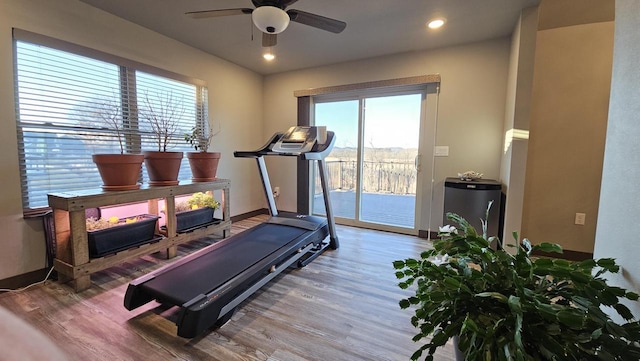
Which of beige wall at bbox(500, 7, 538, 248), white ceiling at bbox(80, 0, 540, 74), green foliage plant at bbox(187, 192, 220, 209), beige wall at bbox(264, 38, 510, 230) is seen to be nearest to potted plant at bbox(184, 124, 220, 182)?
green foliage plant at bbox(187, 192, 220, 209)

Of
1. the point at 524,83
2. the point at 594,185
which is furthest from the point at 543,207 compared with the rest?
the point at 524,83

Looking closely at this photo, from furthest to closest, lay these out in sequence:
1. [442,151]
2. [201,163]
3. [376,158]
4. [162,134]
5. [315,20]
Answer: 1. [376,158]
2. [442,151]
3. [201,163]
4. [162,134]
5. [315,20]

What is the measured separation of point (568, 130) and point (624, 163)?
2.44 m

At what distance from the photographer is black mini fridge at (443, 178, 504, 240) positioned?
291 cm

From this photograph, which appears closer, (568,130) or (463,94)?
(568,130)

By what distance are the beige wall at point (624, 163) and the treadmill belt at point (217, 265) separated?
2.03 metres

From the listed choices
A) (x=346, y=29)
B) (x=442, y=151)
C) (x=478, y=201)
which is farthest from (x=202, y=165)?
(x=478, y=201)

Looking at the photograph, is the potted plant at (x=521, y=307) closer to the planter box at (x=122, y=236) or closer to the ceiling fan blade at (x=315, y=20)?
the ceiling fan blade at (x=315, y=20)

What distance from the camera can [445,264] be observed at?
102 cm

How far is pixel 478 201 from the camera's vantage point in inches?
116

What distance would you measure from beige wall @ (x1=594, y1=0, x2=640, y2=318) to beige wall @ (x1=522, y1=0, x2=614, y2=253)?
219 cm

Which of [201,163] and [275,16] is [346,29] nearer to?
[275,16]

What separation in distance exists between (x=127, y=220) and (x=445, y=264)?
2.93 metres

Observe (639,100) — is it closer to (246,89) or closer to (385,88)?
(385,88)
